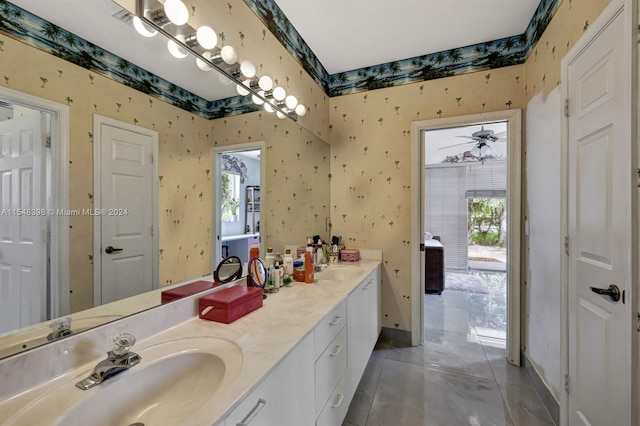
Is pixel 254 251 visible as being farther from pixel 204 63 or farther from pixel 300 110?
pixel 300 110

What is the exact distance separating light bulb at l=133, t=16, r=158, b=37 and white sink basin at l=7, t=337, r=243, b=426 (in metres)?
1.15

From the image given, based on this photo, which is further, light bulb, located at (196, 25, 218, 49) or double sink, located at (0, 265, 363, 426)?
light bulb, located at (196, 25, 218, 49)

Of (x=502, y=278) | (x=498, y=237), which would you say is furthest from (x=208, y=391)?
(x=498, y=237)

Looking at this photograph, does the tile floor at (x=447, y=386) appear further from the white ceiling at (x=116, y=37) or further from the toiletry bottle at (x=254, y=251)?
the white ceiling at (x=116, y=37)

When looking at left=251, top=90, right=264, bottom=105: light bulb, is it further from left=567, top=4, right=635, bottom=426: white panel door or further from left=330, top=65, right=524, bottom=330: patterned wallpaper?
left=567, top=4, right=635, bottom=426: white panel door

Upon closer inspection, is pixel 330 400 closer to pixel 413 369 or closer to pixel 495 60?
pixel 413 369

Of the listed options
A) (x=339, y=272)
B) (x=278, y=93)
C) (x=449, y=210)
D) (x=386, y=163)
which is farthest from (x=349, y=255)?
(x=449, y=210)

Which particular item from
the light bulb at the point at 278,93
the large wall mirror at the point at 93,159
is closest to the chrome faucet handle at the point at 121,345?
the large wall mirror at the point at 93,159

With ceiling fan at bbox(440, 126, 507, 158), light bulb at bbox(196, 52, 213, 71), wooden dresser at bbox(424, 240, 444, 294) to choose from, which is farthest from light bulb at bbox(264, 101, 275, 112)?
wooden dresser at bbox(424, 240, 444, 294)

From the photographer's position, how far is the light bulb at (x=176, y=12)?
3.50 feet

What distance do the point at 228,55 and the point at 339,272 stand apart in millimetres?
1670

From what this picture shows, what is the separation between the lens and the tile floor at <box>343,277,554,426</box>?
1673mm

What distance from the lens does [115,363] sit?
780 mm

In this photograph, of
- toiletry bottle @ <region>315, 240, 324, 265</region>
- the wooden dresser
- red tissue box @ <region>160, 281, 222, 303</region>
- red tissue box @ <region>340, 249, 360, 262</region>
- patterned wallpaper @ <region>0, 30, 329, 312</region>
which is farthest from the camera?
the wooden dresser
